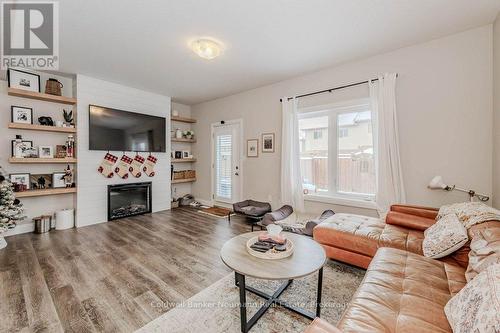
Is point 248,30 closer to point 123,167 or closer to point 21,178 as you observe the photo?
point 123,167

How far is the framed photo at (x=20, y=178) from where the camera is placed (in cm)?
345

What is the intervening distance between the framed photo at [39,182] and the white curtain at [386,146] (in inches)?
211

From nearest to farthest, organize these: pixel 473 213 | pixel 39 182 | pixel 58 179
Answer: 1. pixel 473 213
2. pixel 39 182
3. pixel 58 179

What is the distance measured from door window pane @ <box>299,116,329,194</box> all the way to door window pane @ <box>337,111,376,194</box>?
0.25 meters

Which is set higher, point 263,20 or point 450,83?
point 263,20

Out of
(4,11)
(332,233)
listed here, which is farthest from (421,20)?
(4,11)

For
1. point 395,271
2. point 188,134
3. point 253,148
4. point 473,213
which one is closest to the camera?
point 395,271

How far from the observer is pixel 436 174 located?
2773mm

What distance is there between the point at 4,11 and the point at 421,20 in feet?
14.4

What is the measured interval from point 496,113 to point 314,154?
2.20 metres

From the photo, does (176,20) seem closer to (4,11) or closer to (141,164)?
(4,11)

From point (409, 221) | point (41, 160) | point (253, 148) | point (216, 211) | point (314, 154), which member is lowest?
point (216, 211)

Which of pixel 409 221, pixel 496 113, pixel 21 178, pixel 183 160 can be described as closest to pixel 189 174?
pixel 183 160
